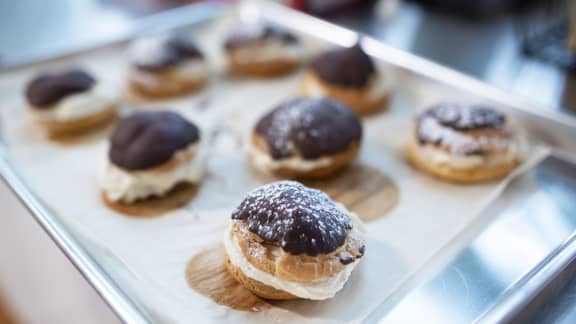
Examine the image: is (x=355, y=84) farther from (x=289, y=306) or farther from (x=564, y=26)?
(x=564, y=26)

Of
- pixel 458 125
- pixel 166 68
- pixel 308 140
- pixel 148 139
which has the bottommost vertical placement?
Result: pixel 166 68

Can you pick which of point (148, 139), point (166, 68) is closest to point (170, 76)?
point (166, 68)

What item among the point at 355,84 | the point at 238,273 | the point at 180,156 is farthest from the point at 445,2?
the point at 238,273

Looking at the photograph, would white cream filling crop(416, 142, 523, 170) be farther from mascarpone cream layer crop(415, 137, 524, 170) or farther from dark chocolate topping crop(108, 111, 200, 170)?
dark chocolate topping crop(108, 111, 200, 170)

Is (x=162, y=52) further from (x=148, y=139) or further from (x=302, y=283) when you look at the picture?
(x=302, y=283)

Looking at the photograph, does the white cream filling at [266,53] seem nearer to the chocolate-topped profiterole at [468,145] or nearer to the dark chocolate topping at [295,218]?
the chocolate-topped profiterole at [468,145]

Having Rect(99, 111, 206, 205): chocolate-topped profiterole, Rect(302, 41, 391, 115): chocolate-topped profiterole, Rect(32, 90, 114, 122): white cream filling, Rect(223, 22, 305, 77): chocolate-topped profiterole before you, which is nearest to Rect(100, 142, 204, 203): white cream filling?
Rect(99, 111, 206, 205): chocolate-topped profiterole

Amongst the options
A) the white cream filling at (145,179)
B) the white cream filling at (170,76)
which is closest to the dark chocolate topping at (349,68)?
the white cream filling at (170,76)
